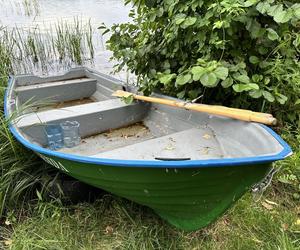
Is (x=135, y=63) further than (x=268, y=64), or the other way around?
(x=135, y=63)

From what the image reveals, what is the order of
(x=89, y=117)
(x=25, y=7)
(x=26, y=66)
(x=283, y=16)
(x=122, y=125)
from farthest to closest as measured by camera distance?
(x=25, y=7)
(x=26, y=66)
(x=122, y=125)
(x=89, y=117)
(x=283, y=16)

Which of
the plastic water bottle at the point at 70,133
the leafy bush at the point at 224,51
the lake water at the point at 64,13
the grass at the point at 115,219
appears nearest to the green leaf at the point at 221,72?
the leafy bush at the point at 224,51

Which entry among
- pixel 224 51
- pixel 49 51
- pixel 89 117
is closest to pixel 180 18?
pixel 224 51

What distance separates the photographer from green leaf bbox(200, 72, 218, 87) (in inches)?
76.4

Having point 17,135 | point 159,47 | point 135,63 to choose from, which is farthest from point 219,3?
point 17,135

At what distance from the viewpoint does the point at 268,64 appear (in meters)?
2.27

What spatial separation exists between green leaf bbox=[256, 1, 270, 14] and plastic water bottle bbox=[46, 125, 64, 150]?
153cm

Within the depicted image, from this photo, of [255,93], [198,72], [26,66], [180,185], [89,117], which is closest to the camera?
[180,185]

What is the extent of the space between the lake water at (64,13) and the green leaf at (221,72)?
3.99 meters

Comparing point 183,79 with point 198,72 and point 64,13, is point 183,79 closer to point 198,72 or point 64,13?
point 198,72

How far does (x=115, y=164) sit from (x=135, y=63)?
1381 millimetres

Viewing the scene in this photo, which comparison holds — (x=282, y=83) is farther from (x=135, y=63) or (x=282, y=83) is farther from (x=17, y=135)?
(x=17, y=135)

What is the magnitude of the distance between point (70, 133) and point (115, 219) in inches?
28.4

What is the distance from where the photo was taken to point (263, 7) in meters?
1.99
